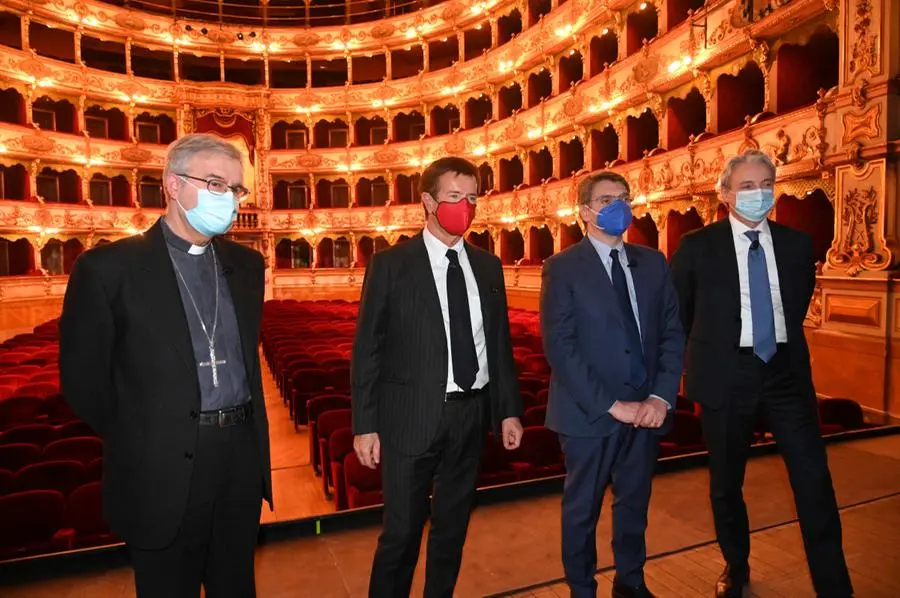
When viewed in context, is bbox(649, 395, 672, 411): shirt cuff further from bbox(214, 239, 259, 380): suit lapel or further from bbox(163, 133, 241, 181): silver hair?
bbox(163, 133, 241, 181): silver hair

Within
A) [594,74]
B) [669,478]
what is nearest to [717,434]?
[669,478]

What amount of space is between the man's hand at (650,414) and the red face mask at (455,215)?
3.76ft

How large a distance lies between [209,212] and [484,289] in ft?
4.06

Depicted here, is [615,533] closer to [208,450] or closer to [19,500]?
[208,450]

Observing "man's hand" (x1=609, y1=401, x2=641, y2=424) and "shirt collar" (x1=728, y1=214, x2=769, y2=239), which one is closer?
"man's hand" (x1=609, y1=401, x2=641, y2=424)

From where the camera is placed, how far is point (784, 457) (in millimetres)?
2896

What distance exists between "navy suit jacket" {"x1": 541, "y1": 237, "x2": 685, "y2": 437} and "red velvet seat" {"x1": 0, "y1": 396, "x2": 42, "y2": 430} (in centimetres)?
718

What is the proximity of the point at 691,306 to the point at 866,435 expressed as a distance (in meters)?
4.13

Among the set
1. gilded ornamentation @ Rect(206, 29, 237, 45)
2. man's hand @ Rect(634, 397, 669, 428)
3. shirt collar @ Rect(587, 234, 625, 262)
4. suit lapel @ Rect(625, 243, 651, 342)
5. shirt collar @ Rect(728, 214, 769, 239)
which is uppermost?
gilded ornamentation @ Rect(206, 29, 237, 45)

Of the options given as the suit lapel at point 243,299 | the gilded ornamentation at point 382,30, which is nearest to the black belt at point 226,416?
the suit lapel at point 243,299

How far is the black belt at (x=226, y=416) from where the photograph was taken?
6.88 feet

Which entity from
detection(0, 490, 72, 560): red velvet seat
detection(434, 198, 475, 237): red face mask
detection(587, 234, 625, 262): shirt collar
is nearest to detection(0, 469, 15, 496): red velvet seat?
detection(0, 490, 72, 560): red velvet seat

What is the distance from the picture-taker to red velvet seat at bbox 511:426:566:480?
17.5 ft

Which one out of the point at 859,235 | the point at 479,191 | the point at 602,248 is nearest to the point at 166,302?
the point at 602,248
